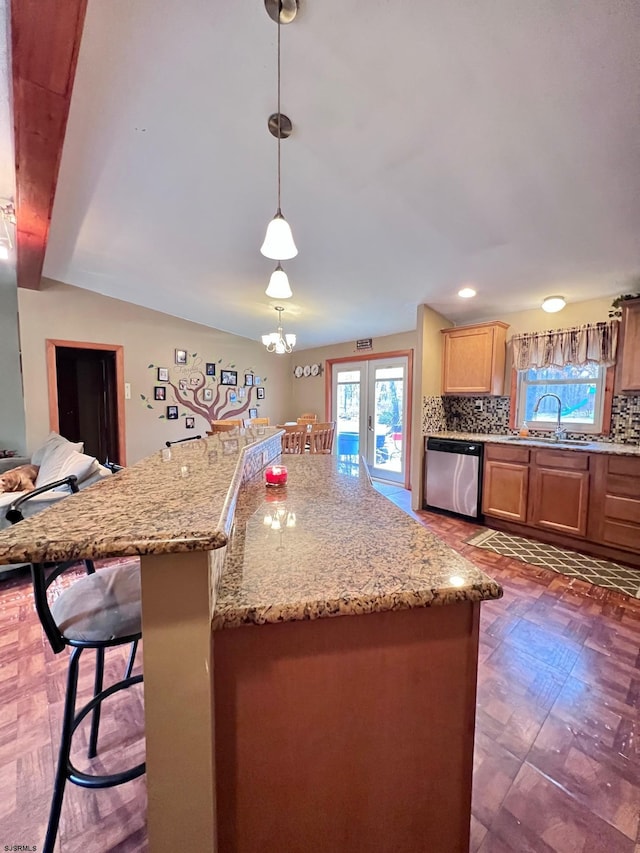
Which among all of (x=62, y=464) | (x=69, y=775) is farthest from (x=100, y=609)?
(x=62, y=464)

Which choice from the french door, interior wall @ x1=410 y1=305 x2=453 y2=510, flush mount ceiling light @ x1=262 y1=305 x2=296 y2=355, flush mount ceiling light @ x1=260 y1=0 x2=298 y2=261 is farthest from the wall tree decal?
flush mount ceiling light @ x1=260 y1=0 x2=298 y2=261

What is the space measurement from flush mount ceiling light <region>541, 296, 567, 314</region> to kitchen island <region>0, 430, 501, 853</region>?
3.26m

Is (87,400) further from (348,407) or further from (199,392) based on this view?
(348,407)

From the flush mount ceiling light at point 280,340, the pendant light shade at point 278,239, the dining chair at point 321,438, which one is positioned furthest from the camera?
the flush mount ceiling light at point 280,340

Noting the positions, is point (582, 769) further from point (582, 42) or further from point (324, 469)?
point (582, 42)

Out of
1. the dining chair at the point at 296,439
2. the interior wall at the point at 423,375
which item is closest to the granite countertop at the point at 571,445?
the interior wall at the point at 423,375

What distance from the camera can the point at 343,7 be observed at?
1173mm

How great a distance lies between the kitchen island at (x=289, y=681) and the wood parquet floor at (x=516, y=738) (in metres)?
0.55

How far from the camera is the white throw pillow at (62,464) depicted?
2455 millimetres

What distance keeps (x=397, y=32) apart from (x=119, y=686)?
243 centimetres

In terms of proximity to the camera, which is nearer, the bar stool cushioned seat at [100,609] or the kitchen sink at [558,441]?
the bar stool cushioned seat at [100,609]

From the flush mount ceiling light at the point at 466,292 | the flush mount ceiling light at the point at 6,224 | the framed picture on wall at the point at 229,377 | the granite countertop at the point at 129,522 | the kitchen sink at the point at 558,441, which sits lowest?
the kitchen sink at the point at 558,441

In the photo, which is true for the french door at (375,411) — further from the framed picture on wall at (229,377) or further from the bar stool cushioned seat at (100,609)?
the bar stool cushioned seat at (100,609)

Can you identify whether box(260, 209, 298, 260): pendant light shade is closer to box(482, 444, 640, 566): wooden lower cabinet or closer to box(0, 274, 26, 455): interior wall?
box(482, 444, 640, 566): wooden lower cabinet
